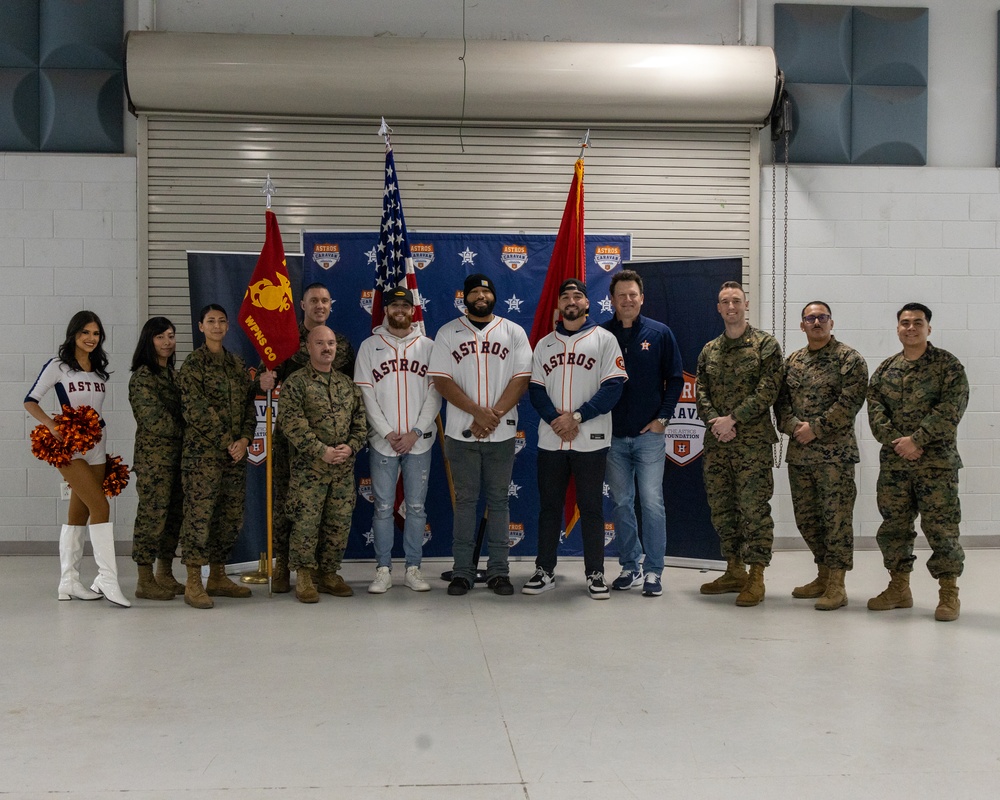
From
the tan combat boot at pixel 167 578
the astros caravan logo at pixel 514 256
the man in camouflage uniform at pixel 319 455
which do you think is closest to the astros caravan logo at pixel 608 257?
the astros caravan logo at pixel 514 256

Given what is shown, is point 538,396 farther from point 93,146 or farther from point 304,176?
point 93,146

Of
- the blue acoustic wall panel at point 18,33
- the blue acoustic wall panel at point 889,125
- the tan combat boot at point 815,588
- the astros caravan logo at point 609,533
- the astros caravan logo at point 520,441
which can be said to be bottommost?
the tan combat boot at point 815,588

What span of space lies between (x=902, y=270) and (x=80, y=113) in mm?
6300

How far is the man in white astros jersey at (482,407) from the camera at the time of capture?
524cm

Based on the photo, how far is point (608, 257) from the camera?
6.20m

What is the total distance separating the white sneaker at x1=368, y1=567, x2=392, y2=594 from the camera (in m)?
5.30

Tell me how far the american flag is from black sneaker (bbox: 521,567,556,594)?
169cm

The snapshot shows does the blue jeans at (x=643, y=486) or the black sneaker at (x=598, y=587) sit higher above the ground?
the blue jeans at (x=643, y=486)

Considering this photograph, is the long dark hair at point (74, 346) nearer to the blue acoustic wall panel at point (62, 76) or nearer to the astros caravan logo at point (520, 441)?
the blue acoustic wall panel at point (62, 76)

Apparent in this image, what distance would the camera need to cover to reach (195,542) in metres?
4.93

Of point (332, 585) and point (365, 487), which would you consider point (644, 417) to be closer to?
point (365, 487)

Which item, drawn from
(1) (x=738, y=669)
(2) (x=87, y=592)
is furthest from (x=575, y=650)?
(2) (x=87, y=592)

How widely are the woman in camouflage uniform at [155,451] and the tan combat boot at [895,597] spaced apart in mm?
3906

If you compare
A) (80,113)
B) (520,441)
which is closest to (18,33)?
(80,113)
